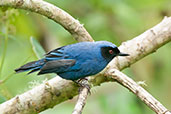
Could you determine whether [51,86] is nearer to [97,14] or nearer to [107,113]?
[107,113]

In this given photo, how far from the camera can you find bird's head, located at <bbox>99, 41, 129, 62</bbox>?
3.59m

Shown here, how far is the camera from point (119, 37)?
17.1 ft

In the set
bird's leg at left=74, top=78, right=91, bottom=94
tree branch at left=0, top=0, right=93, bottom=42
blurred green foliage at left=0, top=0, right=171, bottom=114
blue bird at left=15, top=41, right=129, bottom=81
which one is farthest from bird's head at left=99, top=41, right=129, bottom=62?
blurred green foliage at left=0, top=0, right=171, bottom=114

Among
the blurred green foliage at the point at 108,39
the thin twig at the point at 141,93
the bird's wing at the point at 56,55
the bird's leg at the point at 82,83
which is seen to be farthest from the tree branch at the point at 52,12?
the blurred green foliage at the point at 108,39

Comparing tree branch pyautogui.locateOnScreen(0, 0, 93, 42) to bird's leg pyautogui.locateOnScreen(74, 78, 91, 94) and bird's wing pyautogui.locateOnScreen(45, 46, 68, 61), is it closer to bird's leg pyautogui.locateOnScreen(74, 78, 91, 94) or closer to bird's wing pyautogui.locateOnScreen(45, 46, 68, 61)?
bird's wing pyautogui.locateOnScreen(45, 46, 68, 61)

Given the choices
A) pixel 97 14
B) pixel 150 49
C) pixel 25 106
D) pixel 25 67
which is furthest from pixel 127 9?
pixel 25 106

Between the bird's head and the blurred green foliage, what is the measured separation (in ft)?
2.62

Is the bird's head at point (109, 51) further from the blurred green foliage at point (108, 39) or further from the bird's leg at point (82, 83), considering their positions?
the blurred green foliage at point (108, 39)

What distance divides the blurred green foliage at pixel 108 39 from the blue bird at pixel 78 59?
0.74 metres

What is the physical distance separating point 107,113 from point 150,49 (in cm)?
108

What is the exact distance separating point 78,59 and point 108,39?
1130 millimetres

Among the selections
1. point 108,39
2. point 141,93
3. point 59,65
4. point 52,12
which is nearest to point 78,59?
point 59,65

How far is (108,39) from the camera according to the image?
4.79 m

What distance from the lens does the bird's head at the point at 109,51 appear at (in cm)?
359
